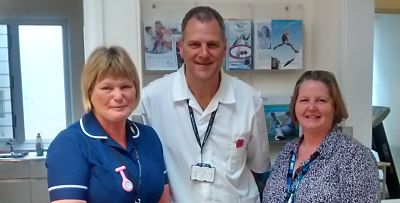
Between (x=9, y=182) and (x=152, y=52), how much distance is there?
2705mm

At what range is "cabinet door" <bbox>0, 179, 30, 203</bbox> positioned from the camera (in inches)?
162

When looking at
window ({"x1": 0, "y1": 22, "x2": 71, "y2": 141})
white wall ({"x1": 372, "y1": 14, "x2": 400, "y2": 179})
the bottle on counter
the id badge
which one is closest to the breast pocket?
the id badge

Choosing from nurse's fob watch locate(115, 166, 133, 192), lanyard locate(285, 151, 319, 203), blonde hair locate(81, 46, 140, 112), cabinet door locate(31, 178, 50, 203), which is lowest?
cabinet door locate(31, 178, 50, 203)

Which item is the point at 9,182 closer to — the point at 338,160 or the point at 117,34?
the point at 117,34

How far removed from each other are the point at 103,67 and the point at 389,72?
4515mm

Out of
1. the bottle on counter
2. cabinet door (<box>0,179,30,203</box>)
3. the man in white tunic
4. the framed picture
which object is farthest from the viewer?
the bottle on counter

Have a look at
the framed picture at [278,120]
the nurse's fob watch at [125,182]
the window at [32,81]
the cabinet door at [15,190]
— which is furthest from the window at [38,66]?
the nurse's fob watch at [125,182]

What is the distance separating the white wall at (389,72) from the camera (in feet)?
16.2

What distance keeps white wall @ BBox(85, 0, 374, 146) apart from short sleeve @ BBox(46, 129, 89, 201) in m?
0.92

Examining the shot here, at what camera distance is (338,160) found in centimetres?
155

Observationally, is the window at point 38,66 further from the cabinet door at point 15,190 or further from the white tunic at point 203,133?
the white tunic at point 203,133

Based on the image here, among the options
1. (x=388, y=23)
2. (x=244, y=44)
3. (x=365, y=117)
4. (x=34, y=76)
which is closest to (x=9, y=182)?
(x=34, y=76)

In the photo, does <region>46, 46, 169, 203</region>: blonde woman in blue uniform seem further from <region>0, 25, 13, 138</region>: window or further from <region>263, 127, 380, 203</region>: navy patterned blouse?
<region>0, 25, 13, 138</region>: window

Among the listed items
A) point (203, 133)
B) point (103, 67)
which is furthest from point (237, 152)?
point (103, 67)
